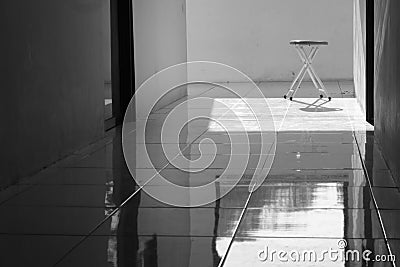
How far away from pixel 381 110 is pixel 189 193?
7.05ft

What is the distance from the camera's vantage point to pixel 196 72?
14.2 metres

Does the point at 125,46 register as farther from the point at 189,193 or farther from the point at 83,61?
the point at 189,193

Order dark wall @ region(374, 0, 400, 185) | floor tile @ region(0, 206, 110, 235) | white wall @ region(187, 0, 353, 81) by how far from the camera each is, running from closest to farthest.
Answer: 1. floor tile @ region(0, 206, 110, 235)
2. dark wall @ region(374, 0, 400, 185)
3. white wall @ region(187, 0, 353, 81)

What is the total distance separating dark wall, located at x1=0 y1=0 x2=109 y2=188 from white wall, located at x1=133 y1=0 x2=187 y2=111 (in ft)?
5.95

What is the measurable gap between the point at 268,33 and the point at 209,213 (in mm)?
9709

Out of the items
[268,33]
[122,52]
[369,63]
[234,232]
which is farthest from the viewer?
[268,33]

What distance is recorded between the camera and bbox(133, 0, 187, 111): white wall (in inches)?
366

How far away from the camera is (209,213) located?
451cm

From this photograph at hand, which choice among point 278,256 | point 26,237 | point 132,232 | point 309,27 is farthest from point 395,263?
point 309,27

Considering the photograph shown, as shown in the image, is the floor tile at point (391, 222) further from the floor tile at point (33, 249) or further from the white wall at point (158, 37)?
the white wall at point (158, 37)
